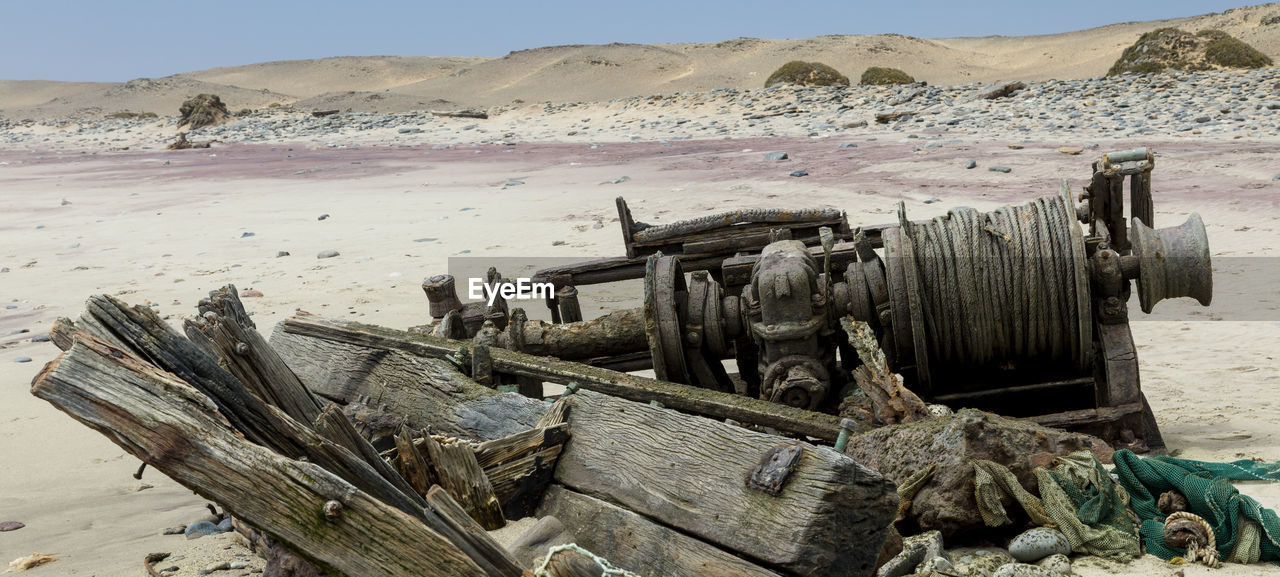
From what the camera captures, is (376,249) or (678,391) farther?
(376,249)

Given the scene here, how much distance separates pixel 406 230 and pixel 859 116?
11.6 m

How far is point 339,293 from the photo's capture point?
9.03 m

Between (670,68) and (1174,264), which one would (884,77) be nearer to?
(1174,264)

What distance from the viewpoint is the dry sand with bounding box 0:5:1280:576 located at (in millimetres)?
4832

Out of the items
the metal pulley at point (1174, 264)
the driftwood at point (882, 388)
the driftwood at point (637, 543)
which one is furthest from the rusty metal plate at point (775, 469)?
the metal pulley at point (1174, 264)

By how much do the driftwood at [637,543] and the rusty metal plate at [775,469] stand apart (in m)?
0.22

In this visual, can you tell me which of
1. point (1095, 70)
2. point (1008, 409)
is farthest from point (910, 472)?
point (1095, 70)

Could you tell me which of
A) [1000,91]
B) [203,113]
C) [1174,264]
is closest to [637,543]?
[1174,264]

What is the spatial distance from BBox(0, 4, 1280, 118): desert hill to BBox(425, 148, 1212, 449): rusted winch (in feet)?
117

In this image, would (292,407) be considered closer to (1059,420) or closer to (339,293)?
(1059,420)

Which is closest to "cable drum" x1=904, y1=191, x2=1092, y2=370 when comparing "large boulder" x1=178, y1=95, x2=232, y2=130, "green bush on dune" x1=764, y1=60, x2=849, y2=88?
"green bush on dune" x1=764, y1=60, x2=849, y2=88

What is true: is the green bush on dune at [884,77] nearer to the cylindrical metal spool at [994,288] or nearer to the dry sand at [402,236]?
the dry sand at [402,236]

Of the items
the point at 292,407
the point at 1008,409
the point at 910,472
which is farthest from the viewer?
the point at 1008,409

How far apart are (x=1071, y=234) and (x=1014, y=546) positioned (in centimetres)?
150
